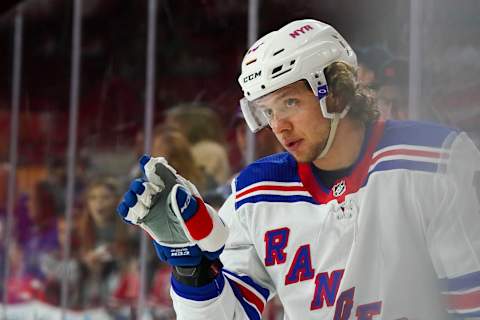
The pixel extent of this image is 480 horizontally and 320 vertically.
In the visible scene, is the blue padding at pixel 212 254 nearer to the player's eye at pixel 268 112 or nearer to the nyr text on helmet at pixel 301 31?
the player's eye at pixel 268 112

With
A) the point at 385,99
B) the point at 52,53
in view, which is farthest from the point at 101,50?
the point at 385,99

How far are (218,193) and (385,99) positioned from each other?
61.1 inches

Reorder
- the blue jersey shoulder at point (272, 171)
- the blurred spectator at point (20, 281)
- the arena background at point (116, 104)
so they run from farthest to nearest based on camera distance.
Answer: the blurred spectator at point (20, 281) < the arena background at point (116, 104) < the blue jersey shoulder at point (272, 171)

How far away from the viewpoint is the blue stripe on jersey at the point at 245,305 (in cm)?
208

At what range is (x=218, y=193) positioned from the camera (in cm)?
381

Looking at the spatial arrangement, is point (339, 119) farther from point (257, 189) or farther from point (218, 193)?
point (218, 193)

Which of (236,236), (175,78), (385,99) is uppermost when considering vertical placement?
(175,78)

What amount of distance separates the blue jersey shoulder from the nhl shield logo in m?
0.10

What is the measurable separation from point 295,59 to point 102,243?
3095 millimetres

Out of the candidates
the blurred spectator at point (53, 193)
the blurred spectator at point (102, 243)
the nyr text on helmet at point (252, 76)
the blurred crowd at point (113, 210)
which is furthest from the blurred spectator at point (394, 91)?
the blurred spectator at point (53, 193)

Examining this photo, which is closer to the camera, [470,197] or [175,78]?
[470,197]

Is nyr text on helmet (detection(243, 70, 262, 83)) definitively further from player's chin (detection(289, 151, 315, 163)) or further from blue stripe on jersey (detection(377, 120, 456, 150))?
blue stripe on jersey (detection(377, 120, 456, 150))

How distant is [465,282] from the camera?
1.73 metres

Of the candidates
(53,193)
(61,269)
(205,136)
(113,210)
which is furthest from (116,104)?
(61,269)
